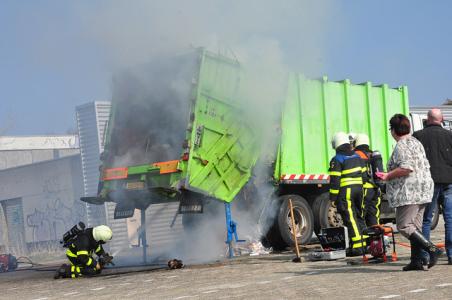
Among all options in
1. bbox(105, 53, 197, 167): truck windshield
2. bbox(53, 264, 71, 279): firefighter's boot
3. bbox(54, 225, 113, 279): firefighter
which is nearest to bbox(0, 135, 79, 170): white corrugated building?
bbox(105, 53, 197, 167): truck windshield

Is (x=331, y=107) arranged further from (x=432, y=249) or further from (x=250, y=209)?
(x=432, y=249)

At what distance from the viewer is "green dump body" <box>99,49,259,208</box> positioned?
12.9m

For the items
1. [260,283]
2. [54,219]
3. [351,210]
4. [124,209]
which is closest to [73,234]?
[124,209]

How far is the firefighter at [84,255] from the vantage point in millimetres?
12844

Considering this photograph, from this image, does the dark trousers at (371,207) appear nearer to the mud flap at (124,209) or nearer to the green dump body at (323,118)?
the green dump body at (323,118)

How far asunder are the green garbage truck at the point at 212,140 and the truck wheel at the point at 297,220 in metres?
0.02

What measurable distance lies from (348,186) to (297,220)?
374 cm

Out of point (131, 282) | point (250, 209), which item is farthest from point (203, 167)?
point (131, 282)

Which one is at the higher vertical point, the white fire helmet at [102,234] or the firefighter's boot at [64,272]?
the white fire helmet at [102,234]

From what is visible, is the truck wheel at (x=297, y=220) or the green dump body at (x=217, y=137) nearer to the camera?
the green dump body at (x=217, y=137)

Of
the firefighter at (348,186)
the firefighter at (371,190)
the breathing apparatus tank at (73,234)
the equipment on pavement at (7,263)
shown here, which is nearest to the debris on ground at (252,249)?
the breathing apparatus tank at (73,234)

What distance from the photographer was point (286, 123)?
1441 centimetres

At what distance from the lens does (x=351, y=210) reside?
36.5 feet

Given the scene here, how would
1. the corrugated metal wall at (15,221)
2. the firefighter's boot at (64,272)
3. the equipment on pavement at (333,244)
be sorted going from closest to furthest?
1. the equipment on pavement at (333,244)
2. the firefighter's boot at (64,272)
3. the corrugated metal wall at (15,221)
